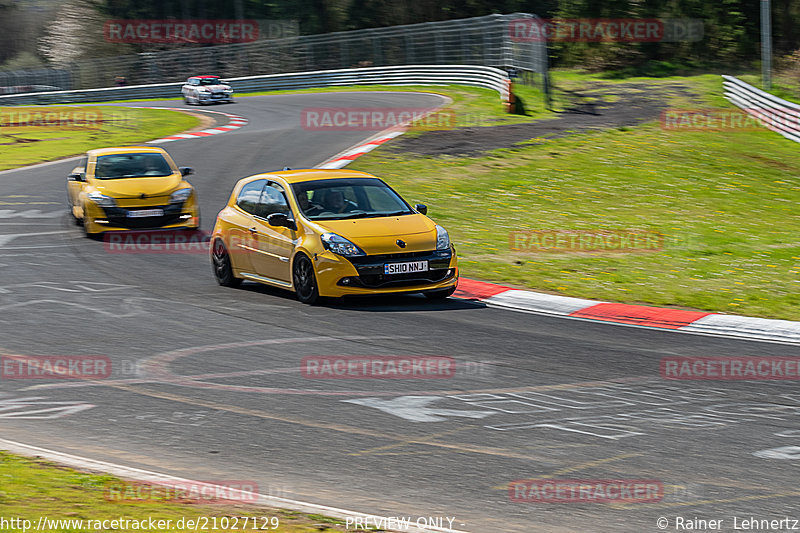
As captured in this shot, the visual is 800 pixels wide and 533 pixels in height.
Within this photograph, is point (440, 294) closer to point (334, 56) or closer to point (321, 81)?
point (321, 81)

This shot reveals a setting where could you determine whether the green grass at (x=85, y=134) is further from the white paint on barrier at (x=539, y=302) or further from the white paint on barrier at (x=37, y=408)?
the white paint on barrier at (x=37, y=408)

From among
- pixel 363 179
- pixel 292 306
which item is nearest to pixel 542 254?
pixel 363 179

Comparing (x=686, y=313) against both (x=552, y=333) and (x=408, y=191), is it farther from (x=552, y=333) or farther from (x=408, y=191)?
(x=408, y=191)

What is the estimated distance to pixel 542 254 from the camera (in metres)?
16.2

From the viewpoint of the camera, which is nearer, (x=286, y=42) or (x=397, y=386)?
(x=397, y=386)

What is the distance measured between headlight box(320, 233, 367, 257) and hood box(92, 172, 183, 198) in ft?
21.7

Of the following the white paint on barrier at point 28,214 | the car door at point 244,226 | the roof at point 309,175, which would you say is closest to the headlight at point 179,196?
the white paint on barrier at point 28,214

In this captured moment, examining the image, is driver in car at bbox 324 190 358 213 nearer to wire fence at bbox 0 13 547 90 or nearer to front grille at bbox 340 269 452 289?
front grille at bbox 340 269 452 289

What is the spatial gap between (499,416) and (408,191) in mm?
14172

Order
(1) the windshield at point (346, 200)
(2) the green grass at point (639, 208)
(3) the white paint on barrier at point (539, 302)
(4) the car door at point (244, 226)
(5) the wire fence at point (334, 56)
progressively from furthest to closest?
(5) the wire fence at point (334, 56) < (2) the green grass at point (639, 208) < (4) the car door at point (244, 226) < (1) the windshield at point (346, 200) < (3) the white paint on barrier at point (539, 302)

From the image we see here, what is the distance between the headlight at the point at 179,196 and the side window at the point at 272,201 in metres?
4.86

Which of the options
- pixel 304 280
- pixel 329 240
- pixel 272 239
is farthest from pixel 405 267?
pixel 272 239

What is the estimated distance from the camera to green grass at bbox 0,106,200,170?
1234 inches

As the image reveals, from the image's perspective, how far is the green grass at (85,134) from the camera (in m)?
31.3
